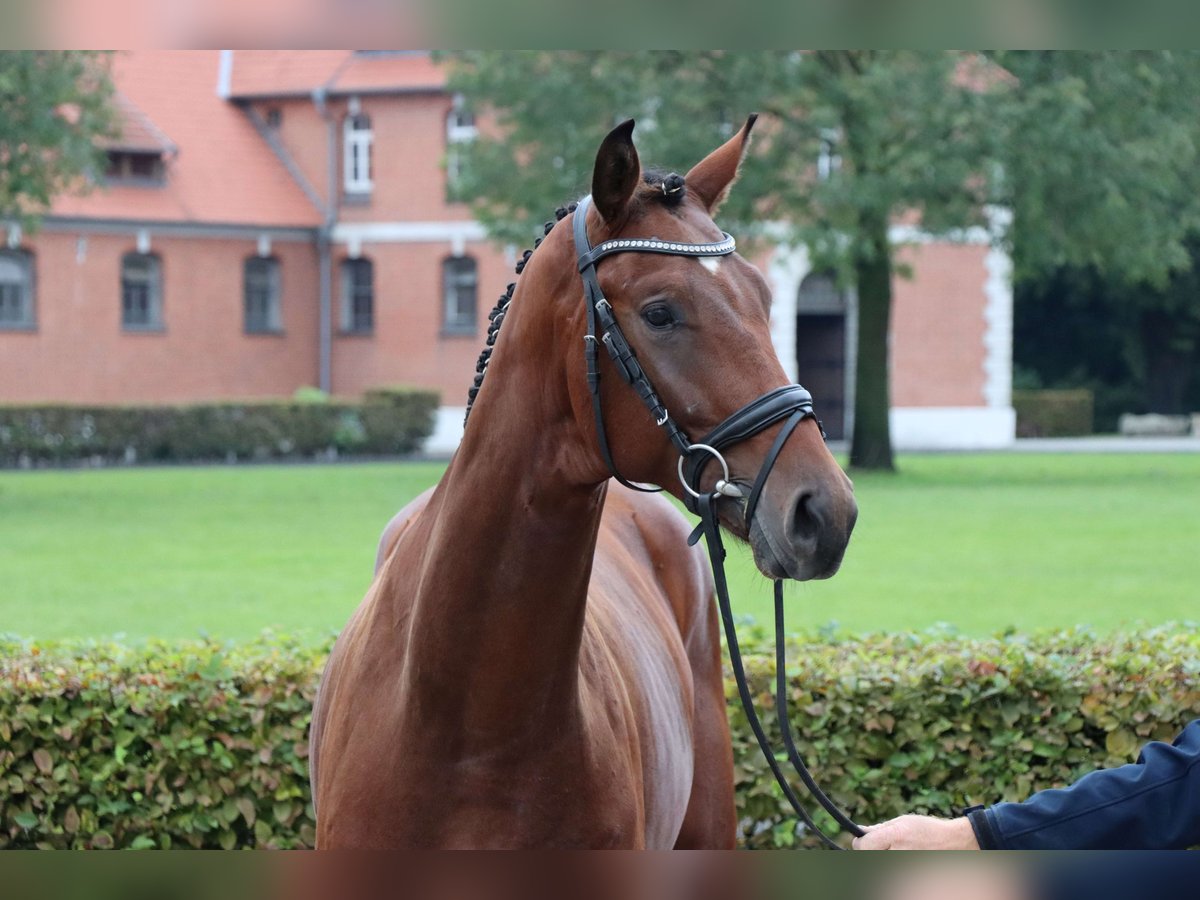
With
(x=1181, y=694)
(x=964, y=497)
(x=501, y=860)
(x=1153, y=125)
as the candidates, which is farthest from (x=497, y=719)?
(x=1153, y=125)

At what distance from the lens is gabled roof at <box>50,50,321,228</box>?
115 ft

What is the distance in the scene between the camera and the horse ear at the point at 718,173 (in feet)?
9.73

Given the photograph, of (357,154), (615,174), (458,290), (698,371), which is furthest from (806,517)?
(357,154)

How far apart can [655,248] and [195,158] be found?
36123 millimetres

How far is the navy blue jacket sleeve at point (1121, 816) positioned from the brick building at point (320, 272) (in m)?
33.0

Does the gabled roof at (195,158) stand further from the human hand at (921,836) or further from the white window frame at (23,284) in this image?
the human hand at (921,836)

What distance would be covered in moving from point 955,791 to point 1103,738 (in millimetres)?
575

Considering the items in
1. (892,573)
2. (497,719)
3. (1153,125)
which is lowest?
(892,573)

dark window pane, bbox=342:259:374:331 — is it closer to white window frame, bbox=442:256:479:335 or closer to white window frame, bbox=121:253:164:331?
white window frame, bbox=442:256:479:335

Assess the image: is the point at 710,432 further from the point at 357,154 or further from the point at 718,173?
the point at 357,154

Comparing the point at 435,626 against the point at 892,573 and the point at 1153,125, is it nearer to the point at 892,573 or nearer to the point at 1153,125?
the point at 892,573

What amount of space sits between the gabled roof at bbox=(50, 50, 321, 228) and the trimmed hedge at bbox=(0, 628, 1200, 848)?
3085 cm

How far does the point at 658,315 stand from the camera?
2680mm

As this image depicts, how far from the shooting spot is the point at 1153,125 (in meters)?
23.2
